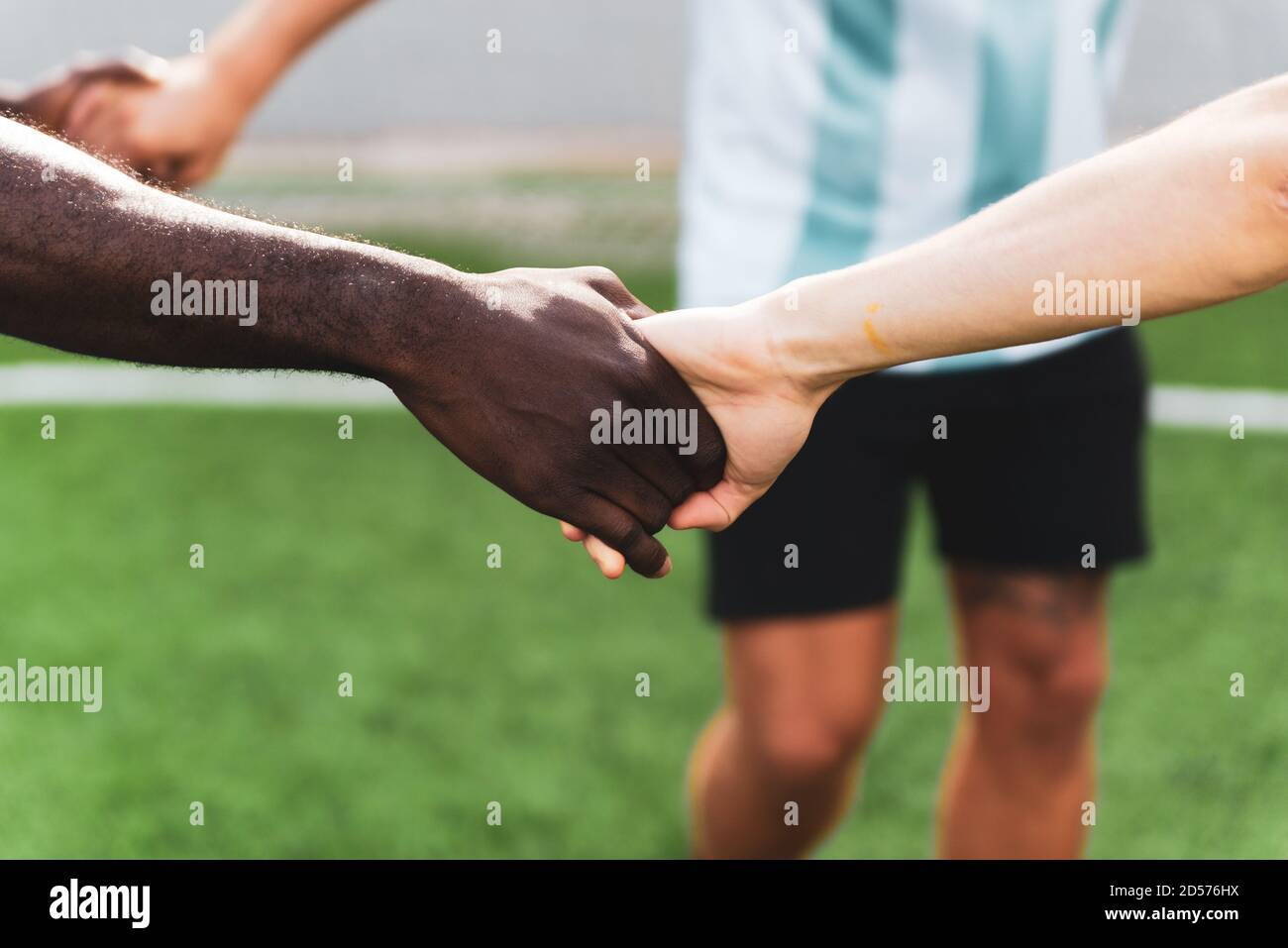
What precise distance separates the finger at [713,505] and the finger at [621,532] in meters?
0.07

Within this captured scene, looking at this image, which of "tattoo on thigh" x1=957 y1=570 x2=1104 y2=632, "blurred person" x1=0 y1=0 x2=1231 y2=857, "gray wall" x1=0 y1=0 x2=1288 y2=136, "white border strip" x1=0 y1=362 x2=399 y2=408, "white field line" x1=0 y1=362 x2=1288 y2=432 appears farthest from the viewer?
"gray wall" x1=0 y1=0 x2=1288 y2=136

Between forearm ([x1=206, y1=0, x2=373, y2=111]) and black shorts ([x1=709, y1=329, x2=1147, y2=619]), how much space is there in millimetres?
1127

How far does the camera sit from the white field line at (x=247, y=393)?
5668mm

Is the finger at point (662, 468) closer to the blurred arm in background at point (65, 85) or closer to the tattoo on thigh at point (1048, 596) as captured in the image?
the tattoo on thigh at point (1048, 596)

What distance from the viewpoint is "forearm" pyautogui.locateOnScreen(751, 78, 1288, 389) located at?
1.67m

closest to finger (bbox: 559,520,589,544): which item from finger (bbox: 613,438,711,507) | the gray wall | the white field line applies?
finger (bbox: 613,438,711,507)

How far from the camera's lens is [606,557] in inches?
83.0

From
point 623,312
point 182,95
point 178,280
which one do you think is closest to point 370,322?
point 178,280

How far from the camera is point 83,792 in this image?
3.38 m

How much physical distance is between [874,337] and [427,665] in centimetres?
232

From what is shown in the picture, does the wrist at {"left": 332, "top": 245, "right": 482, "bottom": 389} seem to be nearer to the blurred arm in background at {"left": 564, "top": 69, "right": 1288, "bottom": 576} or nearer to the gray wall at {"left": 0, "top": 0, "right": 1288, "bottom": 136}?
the blurred arm in background at {"left": 564, "top": 69, "right": 1288, "bottom": 576}

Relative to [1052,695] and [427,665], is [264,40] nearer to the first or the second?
[1052,695]
